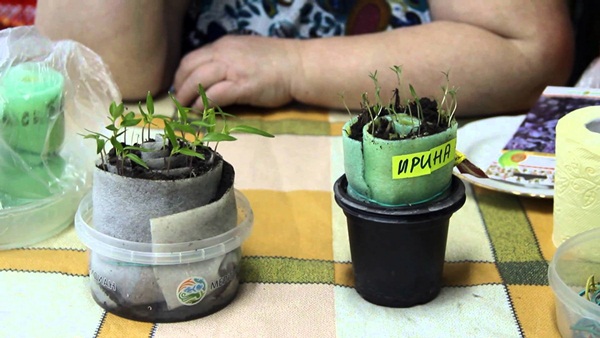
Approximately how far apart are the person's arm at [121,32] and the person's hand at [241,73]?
0.05 metres

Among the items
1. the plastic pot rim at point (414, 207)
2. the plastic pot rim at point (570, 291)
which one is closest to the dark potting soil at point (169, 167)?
the plastic pot rim at point (414, 207)

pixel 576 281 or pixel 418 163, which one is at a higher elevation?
pixel 418 163

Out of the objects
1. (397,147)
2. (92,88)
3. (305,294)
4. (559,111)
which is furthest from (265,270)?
(559,111)

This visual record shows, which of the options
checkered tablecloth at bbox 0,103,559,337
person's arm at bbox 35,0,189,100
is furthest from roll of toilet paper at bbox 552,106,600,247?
person's arm at bbox 35,0,189,100

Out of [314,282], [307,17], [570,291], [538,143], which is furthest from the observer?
[307,17]

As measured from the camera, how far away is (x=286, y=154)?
97 cm

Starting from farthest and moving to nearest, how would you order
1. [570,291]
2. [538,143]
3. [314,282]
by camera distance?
1. [538,143]
2. [314,282]
3. [570,291]

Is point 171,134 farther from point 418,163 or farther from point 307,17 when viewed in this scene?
point 307,17

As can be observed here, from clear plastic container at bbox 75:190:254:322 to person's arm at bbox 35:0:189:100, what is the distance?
0.45 metres

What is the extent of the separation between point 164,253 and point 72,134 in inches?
11.4

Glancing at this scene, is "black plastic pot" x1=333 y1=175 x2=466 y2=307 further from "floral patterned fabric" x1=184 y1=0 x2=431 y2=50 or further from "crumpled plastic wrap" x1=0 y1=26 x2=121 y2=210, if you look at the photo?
"floral patterned fabric" x1=184 y1=0 x2=431 y2=50

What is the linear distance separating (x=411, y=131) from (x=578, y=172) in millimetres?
187

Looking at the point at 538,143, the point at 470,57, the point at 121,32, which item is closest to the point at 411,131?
the point at 538,143

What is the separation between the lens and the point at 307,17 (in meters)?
1.21
